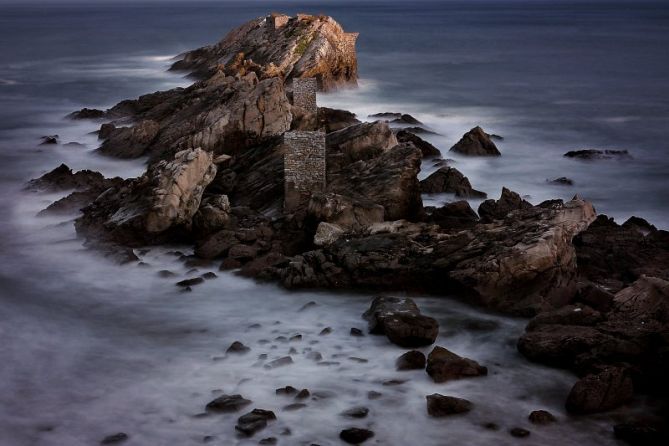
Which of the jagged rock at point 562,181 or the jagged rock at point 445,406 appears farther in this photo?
the jagged rock at point 562,181

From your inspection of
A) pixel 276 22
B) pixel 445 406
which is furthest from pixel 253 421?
pixel 276 22

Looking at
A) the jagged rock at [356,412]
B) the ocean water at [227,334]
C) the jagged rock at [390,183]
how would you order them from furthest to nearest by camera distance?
the jagged rock at [390,183] → the jagged rock at [356,412] → the ocean water at [227,334]

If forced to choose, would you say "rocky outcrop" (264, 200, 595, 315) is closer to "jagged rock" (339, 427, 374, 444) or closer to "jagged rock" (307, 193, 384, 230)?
"jagged rock" (307, 193, 384, 230)

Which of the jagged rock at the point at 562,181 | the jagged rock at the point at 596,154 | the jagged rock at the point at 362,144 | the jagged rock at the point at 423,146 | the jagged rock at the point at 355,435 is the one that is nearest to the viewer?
the jagged rock at the point at 355,435

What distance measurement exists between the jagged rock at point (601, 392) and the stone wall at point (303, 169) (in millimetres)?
7947

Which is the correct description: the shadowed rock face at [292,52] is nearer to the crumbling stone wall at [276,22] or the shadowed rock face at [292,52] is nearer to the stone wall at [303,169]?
the crumbling stone wall at [276,22]

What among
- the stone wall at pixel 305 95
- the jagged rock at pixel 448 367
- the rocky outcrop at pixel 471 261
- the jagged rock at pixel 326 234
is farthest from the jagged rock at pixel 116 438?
the stone wall at pixel 305 95

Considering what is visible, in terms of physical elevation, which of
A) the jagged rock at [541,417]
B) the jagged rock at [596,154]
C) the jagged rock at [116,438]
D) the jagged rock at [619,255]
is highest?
the jagged rock at [596,154]

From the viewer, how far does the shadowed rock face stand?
35.3m

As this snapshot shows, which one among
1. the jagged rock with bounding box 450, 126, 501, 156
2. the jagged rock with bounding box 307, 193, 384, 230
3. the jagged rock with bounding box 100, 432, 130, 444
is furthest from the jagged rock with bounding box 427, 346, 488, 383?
the jagged rock with bounding box 450, 126, 501, 156

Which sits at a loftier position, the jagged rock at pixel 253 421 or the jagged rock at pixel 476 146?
the jagged rock at pixel 476 146

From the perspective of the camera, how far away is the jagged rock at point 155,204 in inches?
631

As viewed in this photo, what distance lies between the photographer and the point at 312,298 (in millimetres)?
13562

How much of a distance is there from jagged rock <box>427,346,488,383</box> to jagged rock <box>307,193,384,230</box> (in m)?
4.67
